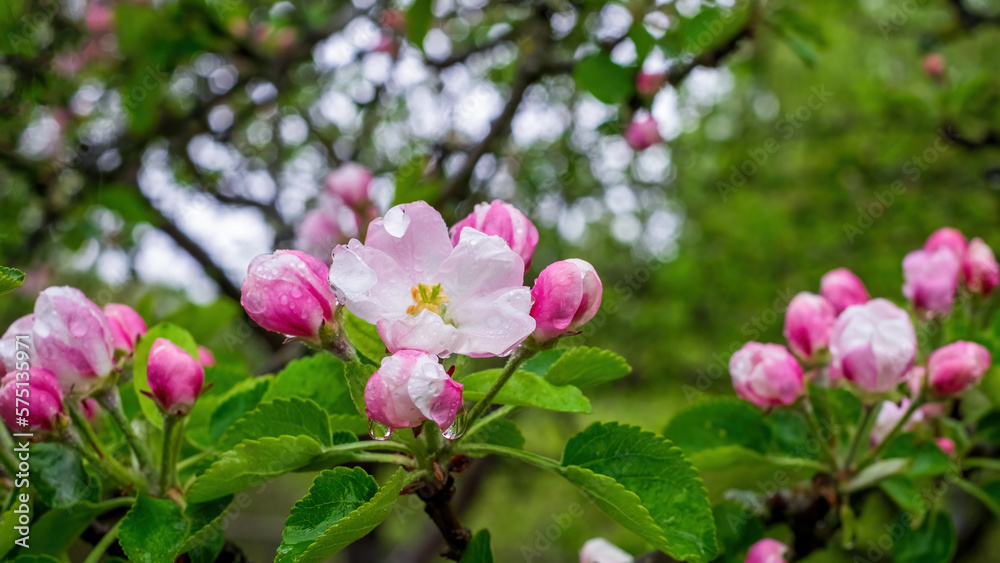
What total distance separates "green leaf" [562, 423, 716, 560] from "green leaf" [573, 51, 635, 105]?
1.15m

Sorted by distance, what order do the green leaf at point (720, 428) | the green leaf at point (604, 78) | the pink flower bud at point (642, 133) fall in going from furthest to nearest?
1. the pink flower bud at point (642, 133)
2. the green leaf at point (604, 78)
3. the green leaf at point (720, 428)

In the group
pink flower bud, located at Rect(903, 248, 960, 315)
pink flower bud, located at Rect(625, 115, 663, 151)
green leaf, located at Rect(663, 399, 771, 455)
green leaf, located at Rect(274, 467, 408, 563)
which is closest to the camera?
green leaf, located at Rect(274, 467, 408, 563)

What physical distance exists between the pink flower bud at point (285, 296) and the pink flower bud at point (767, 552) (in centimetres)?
70

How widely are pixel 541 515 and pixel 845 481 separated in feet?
19.6

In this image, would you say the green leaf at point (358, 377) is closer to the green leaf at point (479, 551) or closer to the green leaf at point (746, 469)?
the green leaf at point (479, 551)

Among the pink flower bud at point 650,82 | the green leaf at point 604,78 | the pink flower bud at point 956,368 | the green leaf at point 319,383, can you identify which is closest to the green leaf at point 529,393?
the green leaf at point 319,383

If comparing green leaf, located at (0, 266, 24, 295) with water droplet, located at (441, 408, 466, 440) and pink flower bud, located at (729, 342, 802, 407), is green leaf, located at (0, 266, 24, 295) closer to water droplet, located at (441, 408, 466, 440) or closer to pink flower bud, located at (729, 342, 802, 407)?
water droplet, located at (441, 408, 466, 440)

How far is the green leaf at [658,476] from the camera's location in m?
0.76

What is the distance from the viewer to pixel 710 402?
115 centimetres

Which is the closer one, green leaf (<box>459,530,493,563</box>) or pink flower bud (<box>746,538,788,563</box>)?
green leaf (<box>459,530,493,563</box>)

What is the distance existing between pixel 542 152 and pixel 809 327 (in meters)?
3.01

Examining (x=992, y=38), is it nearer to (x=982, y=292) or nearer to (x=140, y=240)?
(x=982, y=292)

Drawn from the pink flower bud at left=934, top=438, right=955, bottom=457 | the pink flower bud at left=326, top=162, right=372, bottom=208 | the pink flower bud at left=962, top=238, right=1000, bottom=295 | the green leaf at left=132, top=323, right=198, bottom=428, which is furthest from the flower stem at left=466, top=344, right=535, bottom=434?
the pink flower bud at left=326, top=162, right=372, bottom=208

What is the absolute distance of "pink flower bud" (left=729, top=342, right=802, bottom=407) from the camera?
1074mm
